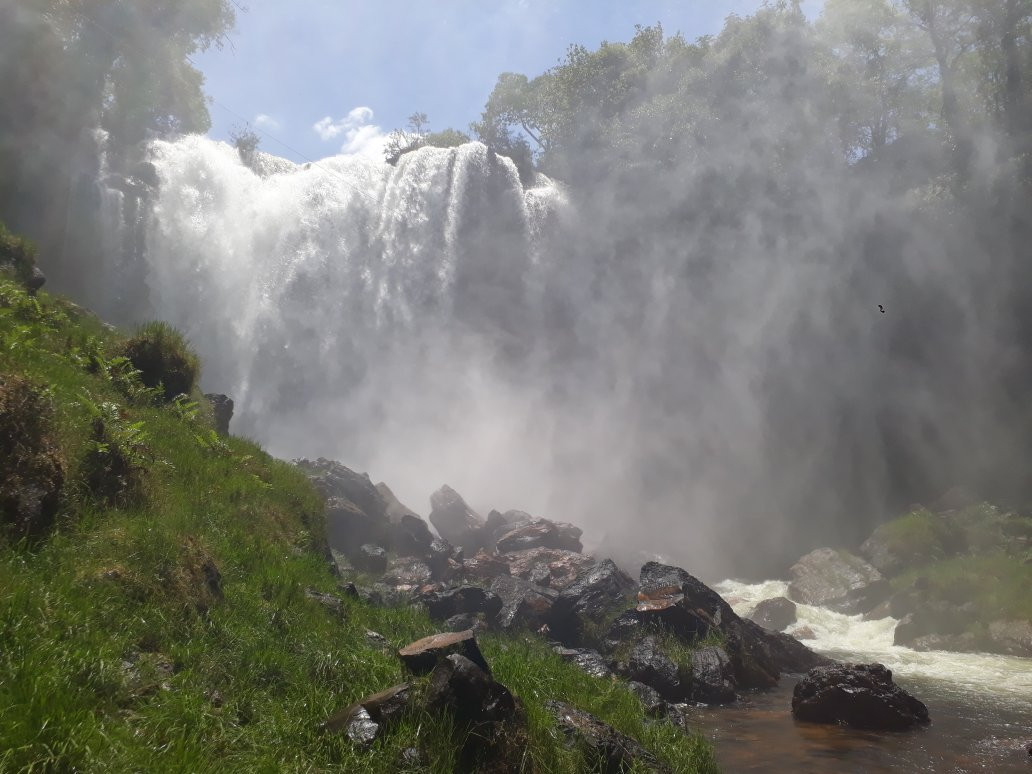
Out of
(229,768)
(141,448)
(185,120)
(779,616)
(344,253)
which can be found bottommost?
(229,768)

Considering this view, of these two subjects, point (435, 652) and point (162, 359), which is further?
point (162, 359)

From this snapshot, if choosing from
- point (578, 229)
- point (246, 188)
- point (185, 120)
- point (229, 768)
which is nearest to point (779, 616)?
point (229, 768)

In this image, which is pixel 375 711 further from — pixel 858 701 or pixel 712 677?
pixel 712 677

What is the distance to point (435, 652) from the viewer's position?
5.10 metres

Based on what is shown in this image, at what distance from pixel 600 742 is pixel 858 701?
5709 mm

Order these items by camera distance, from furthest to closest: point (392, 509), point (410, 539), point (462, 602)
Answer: point (392, 509), point (410, 539), point (462, 602)

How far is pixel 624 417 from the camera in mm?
33656

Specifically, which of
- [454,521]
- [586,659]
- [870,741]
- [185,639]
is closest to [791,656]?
[586,659]

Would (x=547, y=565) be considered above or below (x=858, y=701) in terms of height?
above

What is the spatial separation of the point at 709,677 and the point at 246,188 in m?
34.8

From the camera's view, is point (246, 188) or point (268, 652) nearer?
point (268, 652)

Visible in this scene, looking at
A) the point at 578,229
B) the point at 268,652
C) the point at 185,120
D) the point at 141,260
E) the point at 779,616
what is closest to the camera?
the point at 268,652

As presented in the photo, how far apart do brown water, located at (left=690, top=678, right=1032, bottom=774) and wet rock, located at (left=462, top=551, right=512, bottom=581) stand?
28.7 feet

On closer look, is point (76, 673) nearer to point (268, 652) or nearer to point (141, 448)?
point (268, 652)
